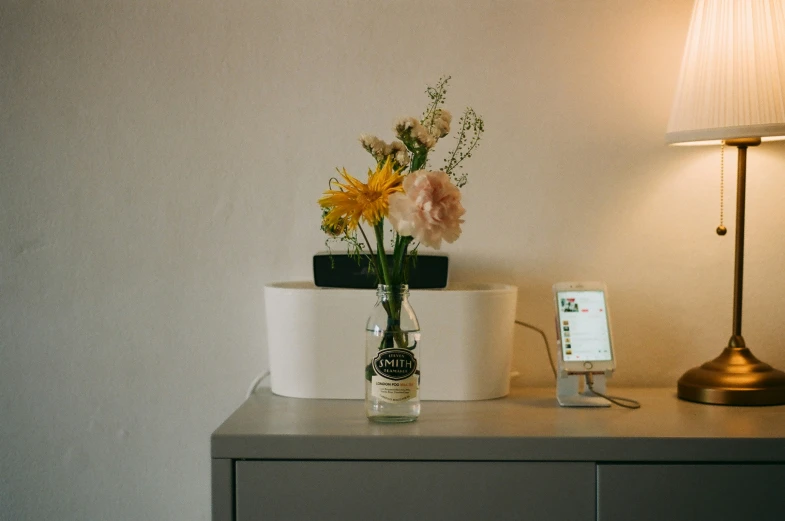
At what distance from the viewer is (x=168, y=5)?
131 centimetres

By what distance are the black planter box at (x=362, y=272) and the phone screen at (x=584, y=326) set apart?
0.61 ft

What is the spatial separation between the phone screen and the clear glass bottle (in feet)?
0.84

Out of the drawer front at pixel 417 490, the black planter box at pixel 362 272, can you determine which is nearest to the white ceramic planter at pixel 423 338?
the black planter box at pixel 362 272

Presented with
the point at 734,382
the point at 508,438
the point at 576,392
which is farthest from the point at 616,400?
the point at 508,438

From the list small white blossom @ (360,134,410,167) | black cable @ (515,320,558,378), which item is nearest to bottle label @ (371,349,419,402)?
small white blossom @ (360,134,410,167)

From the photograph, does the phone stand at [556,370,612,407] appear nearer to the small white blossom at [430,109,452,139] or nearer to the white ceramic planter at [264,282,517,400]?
the white ceramic planter at [264,282,517,400]

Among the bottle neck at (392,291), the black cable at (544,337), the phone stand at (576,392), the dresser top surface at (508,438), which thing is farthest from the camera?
the black cable at (544,337)

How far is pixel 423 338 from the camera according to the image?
114cm

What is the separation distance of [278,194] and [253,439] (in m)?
0.51

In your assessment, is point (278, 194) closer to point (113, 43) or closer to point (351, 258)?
point (351, 258)

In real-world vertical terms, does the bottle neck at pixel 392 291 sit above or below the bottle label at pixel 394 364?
above

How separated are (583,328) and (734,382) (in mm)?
232

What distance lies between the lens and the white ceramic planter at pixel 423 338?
113 centimetres

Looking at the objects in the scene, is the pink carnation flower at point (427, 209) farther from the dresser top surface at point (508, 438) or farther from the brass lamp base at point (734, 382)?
the brass lamp base at point (734, 382)
